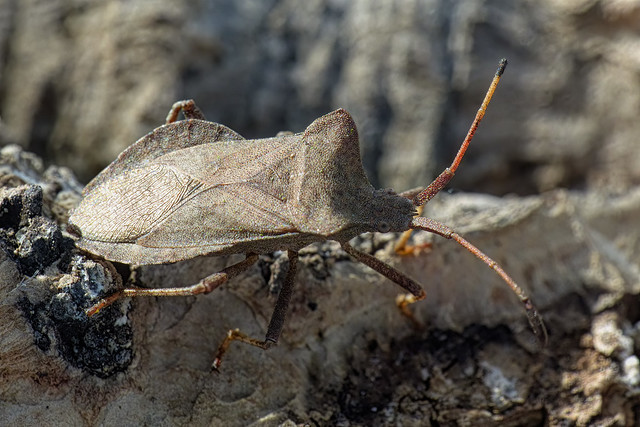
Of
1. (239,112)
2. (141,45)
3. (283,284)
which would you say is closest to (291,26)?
(239,112)

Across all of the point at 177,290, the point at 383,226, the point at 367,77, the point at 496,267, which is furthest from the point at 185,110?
the point at 367,77

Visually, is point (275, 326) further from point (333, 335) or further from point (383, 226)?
point (383, 226)

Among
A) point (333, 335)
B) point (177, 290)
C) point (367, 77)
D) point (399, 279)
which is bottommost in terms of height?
point (177, 290)

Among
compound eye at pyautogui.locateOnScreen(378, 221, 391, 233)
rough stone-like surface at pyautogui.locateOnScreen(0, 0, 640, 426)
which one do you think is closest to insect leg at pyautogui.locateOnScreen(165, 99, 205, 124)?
rough stone-like surface at pyautogui.locateOnScreen(0, 0, 640, 426)

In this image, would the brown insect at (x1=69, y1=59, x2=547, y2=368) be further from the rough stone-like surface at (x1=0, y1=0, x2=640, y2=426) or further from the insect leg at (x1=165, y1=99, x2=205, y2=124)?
the insect leg at (x1=165, y1=99, x2=205, y2=124)

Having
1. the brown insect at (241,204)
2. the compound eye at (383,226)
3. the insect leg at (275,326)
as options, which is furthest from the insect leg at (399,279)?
the insect leg at (275,326)

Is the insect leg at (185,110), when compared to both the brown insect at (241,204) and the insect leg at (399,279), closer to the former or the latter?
the brown insect at (241,204)
